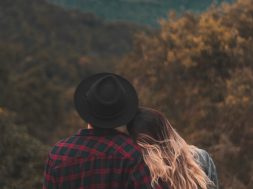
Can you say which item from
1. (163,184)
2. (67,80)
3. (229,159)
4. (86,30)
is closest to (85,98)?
(163,184)

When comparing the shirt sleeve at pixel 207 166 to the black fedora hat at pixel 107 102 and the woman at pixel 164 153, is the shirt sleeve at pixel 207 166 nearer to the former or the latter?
the woman at pixel 164 153

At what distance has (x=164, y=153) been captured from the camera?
267 centimetres

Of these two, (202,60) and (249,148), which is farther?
(202,60)

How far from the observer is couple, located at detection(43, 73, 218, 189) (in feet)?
8.01

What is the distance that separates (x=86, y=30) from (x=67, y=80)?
3541 centimetres

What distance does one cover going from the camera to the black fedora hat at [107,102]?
2.49m

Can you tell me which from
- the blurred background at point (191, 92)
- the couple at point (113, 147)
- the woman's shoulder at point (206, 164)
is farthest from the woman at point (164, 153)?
the blurred background at point (191, 92)

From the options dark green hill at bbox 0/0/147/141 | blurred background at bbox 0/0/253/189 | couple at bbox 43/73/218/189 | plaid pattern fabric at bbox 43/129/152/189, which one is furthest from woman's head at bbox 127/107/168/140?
dark green hill at bbox 0/0/147/141

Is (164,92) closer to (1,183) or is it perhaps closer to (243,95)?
(243,95)

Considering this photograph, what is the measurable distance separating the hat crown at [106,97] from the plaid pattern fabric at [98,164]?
9 cm

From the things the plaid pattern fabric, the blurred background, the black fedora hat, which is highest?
the black fedora hat

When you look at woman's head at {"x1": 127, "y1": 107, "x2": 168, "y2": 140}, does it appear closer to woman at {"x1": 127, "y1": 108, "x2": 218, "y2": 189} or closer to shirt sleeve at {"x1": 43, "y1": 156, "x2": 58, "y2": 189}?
woman at {"x1": 127, "y1": 108, "x2": 218, "y2": 189}

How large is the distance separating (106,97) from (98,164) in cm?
31

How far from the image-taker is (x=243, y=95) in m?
9.66
